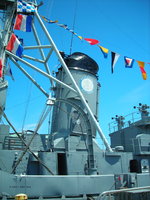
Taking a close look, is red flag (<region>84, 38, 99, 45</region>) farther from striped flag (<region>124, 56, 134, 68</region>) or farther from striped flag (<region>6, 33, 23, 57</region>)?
striped flag (<region>6, 33, 23, 57</region>)

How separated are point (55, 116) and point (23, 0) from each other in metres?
6.01

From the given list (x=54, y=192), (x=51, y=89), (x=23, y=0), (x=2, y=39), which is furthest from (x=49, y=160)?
(x=23, y=0)

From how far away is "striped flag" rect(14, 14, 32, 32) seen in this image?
986 centimetres

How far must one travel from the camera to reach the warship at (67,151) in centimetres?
681

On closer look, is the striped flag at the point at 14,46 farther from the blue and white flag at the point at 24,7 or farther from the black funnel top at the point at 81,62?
the black funnel top at the point at 81,62

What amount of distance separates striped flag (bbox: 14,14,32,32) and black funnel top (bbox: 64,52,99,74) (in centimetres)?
359

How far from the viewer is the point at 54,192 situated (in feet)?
22.9

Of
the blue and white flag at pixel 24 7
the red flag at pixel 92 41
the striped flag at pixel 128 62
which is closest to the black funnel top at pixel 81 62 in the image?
the red flag at pixel 92 41

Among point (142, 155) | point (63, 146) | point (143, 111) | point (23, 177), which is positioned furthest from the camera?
point (143, 111)

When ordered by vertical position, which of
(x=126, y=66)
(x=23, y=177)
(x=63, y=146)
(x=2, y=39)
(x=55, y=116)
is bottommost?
(x=23, y=177)

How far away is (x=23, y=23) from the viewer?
1002 centimetres

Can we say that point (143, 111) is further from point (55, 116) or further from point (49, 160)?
point (49, 160)

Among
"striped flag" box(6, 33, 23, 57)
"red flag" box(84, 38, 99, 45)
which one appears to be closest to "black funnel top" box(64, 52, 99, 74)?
"red flag" box(84, 38, 99, 45)

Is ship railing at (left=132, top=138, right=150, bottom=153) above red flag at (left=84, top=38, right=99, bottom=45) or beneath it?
beneath
